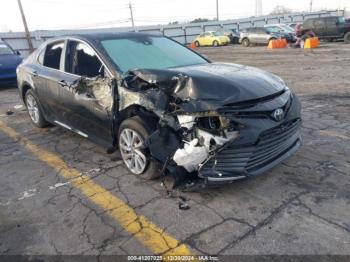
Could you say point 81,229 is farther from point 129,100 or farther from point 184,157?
point 129,100

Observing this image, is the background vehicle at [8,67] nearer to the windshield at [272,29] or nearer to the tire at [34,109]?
the tire at [34,109]

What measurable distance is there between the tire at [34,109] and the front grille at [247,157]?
13.0ft

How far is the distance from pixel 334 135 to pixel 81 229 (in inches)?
157

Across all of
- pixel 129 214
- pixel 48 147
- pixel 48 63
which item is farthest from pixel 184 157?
pixel 48 63

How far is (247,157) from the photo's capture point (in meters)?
3.33

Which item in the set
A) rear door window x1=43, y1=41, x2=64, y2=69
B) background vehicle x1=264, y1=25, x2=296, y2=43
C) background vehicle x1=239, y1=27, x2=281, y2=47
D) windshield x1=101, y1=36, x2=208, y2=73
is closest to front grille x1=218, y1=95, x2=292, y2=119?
windshield x1=101, y1=36, x2=208, y2=73

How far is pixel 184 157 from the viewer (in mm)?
3381

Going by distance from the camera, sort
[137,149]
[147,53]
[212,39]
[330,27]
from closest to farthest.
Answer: [137,149] < [147,53] < [330,27] < [212,39]

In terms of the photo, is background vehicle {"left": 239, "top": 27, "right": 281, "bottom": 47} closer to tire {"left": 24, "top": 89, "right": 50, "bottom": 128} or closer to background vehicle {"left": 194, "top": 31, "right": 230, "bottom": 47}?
background vehicle {"left": 194, "top": 31, "right": 230, "bottom": 47}

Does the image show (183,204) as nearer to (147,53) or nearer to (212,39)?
(147,53)

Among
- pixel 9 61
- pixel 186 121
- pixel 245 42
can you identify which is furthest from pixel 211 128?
pixel 245 42

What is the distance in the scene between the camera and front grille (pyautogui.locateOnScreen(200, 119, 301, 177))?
3.30 metres

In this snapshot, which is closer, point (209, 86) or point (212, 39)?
point (209, 86)

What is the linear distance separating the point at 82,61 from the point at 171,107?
1897 mm
